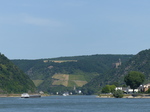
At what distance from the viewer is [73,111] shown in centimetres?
16525

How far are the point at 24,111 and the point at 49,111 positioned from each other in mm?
7831

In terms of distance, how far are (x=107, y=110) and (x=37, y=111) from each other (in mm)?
22211

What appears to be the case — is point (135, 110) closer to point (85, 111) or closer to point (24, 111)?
point (85, 111)

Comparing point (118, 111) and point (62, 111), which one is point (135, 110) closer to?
point (118, 111)

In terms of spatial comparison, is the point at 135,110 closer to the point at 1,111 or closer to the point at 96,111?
the point at 96,111

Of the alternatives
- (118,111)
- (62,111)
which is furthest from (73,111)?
(118,111)

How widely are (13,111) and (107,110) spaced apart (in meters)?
29.4

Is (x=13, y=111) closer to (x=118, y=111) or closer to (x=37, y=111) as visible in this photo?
(x=37, y=111)

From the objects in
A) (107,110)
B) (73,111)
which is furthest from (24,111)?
(107,110)

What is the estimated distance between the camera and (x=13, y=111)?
167m

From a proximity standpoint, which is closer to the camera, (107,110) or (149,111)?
(149,111)

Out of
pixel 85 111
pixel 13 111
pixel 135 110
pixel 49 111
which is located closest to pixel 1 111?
pixel 13 111

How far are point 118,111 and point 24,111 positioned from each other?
2876cm

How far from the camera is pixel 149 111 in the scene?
160 metres
